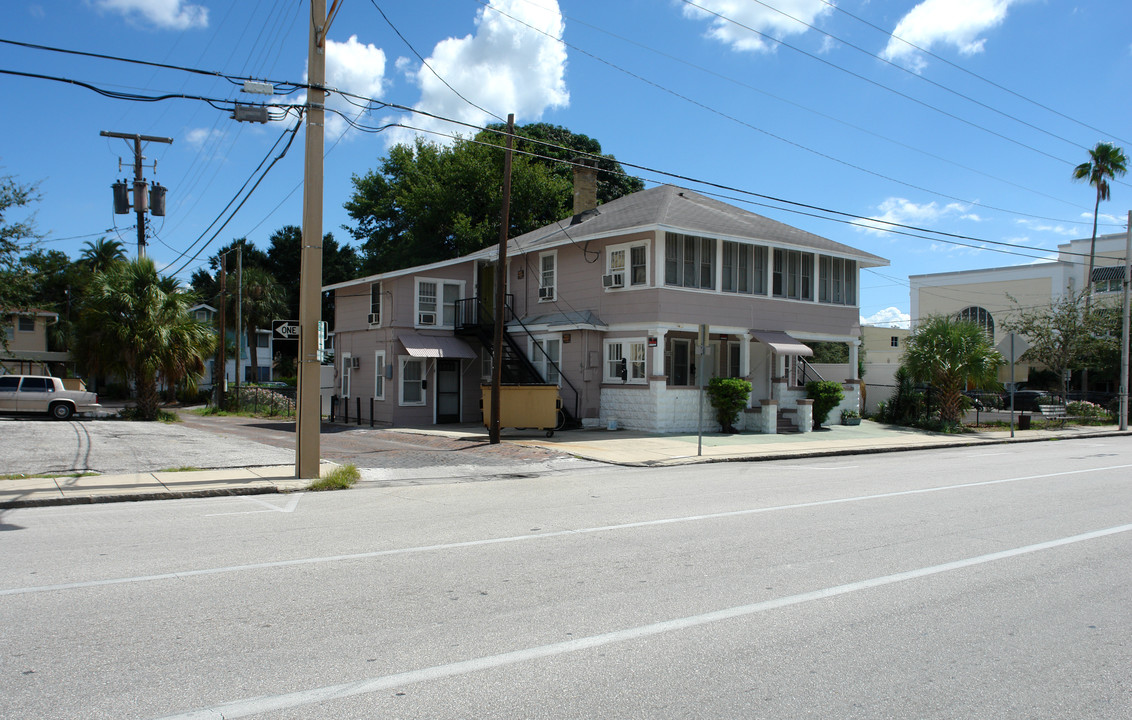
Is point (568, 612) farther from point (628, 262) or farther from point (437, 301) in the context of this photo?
point (437, 301)

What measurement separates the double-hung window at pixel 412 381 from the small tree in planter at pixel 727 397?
10107mm

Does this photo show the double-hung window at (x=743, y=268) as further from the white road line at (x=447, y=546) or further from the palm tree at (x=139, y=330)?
the palm tree at (x=139, y=330)

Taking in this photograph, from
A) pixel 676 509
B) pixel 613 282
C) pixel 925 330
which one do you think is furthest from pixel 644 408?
pixel 676 509

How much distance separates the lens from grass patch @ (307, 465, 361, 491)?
476 inches

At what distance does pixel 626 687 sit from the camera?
405 centimetres

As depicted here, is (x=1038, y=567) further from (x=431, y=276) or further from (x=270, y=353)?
(x=270, y=353)

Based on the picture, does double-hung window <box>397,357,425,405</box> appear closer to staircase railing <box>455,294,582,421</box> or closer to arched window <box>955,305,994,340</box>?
staircase railing <box>455,294,582,421</box>

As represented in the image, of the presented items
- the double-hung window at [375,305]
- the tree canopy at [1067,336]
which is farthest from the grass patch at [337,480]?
the tree canopy at [1067,336]

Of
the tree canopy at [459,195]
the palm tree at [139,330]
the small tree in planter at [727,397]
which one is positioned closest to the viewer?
the small tree in planter at [727,397]

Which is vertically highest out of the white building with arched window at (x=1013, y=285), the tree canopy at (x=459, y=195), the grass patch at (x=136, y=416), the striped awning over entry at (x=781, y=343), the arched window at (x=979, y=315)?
the tree canopy at (x=459, y=195)

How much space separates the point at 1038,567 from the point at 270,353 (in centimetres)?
6028

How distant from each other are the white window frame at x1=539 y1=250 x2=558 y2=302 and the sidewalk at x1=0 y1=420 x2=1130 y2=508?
16.6ft

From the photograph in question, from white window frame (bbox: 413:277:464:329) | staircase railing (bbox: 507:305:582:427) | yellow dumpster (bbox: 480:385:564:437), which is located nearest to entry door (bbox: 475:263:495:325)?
white window frame (bbox: 413:277:464:329)

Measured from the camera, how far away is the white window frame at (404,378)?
1038 inches
